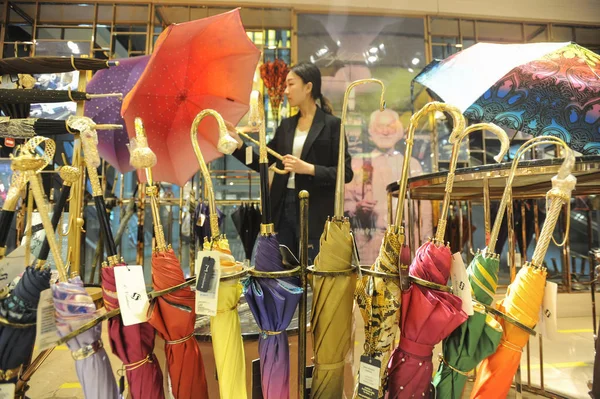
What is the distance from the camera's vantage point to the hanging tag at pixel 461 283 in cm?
59

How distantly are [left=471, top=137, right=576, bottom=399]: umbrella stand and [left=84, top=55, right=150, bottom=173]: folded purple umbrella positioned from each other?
1680 mm

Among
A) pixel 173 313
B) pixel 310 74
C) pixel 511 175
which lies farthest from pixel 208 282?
pixel 310 74

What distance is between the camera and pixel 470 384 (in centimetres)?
137

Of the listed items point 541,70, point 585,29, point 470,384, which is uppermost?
point 585,29

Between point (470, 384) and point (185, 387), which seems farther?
point (470, 384)

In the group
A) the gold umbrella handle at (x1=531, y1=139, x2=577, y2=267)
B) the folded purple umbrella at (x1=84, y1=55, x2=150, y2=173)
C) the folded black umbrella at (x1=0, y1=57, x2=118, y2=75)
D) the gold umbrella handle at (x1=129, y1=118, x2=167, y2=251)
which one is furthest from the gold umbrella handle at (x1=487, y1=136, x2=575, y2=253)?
the folded purple umbrella at (x1=84, y1=55, x2=150, y2=173)

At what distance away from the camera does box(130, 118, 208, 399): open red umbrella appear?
2.07 feet

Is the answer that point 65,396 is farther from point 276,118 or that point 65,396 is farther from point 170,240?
point 276,118

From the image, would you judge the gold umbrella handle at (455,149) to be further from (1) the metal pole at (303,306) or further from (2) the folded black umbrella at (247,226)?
(2) the folded black umbrella at (247,226)

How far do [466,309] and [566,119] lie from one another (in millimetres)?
825

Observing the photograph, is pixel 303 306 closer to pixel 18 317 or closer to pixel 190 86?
pixel 18 317

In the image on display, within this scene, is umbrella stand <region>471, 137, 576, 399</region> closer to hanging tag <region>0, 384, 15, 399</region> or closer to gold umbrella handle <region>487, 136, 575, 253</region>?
gold umbrella handle <region>487, 136, 575, 253</region>

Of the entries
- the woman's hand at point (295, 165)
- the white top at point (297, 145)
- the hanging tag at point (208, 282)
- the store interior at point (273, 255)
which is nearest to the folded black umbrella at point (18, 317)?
the store interior at point (273, 255)

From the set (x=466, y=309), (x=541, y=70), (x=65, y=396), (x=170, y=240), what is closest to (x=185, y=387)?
(x=466, y=309)
